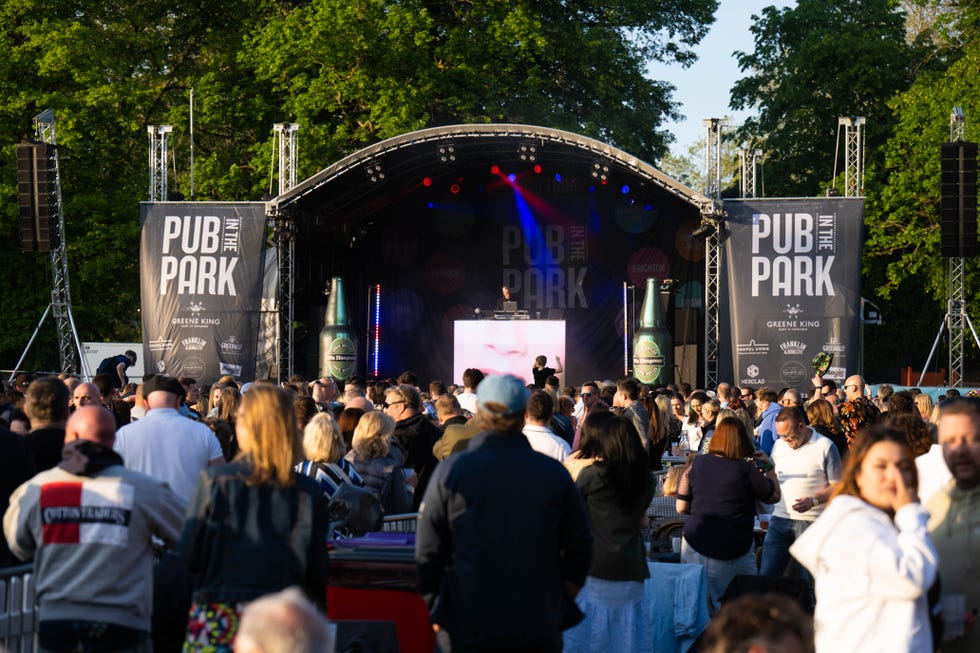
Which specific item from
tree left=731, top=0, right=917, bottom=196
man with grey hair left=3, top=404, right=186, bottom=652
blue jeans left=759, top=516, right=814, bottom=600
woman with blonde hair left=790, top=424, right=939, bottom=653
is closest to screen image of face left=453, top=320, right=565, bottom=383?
tree left=731, top=0, right=917, bottom=196

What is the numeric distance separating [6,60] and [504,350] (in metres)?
13.3

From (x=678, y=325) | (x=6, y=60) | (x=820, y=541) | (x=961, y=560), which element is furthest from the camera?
(x=6, y=60)

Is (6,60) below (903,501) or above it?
above

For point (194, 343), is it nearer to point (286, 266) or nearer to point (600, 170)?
point (286, 266)

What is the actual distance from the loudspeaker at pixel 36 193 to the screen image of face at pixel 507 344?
7135 mm

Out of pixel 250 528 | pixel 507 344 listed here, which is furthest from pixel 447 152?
pixel 250 528

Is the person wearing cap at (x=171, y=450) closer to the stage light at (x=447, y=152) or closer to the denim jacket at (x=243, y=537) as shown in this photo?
the denim jacket at (x=243, y=537)

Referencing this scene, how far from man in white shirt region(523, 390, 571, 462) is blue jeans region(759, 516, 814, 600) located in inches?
61.3

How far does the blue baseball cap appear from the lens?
194 inches

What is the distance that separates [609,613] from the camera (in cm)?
661

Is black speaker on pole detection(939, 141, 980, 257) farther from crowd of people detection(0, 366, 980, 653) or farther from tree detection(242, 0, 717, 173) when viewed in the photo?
crowd of people detection(0, 366, 980, 653)

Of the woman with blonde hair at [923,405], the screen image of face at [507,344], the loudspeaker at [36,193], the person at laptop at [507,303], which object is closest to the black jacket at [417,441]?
the woman with blonde hair at [923,405]

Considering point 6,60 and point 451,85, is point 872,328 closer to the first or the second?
point 451,85

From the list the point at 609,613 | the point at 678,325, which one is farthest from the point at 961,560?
the point at 678,325
